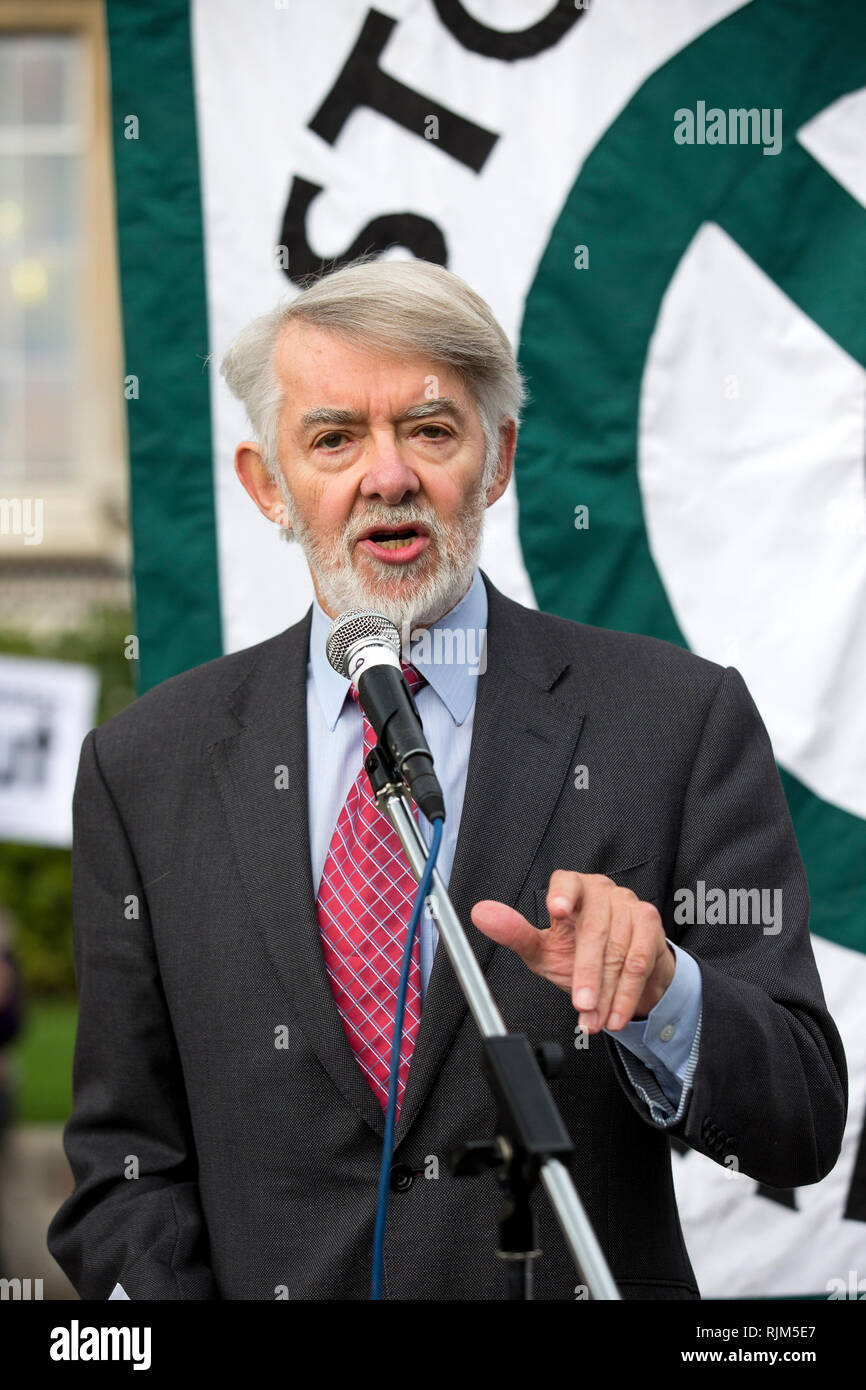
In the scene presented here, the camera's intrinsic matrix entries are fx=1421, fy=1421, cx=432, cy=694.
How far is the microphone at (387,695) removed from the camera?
1345 millimetres

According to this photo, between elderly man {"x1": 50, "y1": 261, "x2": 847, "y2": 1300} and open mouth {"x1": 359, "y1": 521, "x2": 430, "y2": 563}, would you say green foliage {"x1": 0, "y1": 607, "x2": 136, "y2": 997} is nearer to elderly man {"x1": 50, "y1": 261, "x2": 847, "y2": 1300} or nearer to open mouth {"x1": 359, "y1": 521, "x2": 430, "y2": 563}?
elderly man {"x1": 50, "y1": 261, "x2": 847, "y2": 1300}

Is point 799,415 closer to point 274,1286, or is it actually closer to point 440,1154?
point 440,1154

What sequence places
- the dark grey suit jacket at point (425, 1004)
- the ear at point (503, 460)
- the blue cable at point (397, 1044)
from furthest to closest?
the ear at point (503, 460), the dark grey suit jacket at point (425, 1004), the blue cable at point (397, 1044)

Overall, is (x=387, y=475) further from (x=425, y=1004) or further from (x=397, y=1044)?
(x=397, y=1044)

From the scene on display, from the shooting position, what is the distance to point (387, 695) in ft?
4.68

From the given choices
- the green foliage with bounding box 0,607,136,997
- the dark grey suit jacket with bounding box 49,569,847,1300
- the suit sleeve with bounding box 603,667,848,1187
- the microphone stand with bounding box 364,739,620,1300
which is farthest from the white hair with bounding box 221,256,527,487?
the green foliage with bounding box 0,607,136,997

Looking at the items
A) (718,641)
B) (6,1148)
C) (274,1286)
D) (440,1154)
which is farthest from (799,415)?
(6,1148)

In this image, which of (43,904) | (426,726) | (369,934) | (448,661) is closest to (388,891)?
Answer: (369,934)

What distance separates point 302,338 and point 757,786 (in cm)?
99

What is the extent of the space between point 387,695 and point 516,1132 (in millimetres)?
453

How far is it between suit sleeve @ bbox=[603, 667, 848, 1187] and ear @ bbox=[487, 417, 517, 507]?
47cm

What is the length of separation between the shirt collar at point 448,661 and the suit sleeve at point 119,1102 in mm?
390

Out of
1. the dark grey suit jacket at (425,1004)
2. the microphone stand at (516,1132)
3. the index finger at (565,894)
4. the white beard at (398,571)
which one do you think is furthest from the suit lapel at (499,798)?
the microphone stand at (516,1132)

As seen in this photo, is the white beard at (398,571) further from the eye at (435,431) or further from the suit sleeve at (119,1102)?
the suit sleeve at (119,1102)
